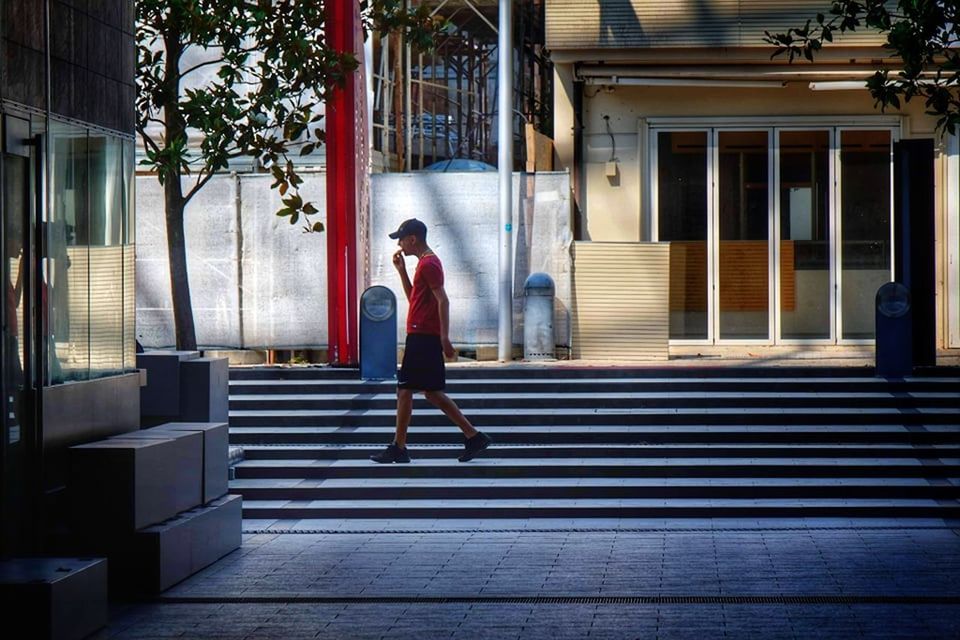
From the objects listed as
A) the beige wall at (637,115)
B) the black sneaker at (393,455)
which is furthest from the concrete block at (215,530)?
the beige wall at (637,115)

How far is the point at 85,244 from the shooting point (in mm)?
9164

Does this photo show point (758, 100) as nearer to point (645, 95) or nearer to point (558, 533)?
point (645, 95)

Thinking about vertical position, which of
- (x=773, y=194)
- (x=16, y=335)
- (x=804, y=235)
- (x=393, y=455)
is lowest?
(x=393, y=455)

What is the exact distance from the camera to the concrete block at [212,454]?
31.8 feet

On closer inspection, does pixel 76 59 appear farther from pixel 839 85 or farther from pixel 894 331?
pixel 839 85

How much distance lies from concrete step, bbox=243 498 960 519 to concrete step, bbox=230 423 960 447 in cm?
149

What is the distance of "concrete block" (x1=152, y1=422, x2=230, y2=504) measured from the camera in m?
9.70

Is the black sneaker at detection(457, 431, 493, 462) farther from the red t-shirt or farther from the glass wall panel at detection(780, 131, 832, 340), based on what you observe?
the glass wall panel at detection(780, 131, 832, 340)

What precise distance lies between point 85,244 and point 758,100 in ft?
39.1

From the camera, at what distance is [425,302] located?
1255cm

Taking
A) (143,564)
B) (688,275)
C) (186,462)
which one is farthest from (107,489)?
(688,275)

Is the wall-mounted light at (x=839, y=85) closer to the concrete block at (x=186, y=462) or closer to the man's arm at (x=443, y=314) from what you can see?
the man's arm at (x=443, y=314)

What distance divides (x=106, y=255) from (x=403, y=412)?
11.6 feet

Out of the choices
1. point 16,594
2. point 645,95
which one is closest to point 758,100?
point 645,95
